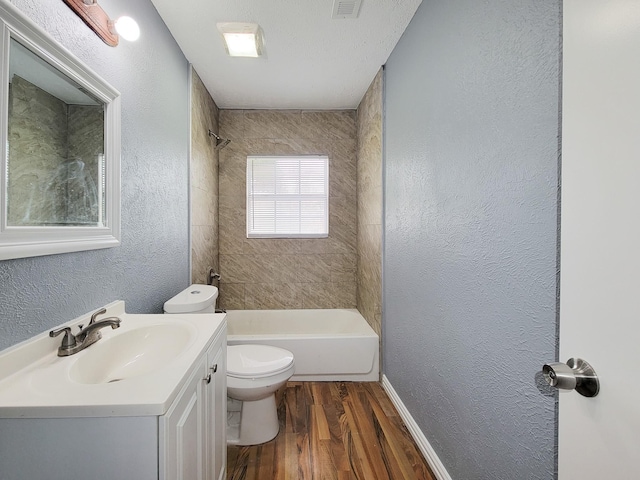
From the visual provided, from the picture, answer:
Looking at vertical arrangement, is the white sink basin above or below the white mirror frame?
below

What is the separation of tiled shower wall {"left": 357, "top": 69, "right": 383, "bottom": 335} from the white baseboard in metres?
A: 0.54

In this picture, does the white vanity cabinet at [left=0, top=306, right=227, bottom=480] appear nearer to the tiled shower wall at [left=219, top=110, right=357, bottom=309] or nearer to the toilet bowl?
the toilet bowl

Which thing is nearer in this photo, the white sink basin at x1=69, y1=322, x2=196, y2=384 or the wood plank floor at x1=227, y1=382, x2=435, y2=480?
the white sink basin at x1=69, y1=322, x2=196, y2=384

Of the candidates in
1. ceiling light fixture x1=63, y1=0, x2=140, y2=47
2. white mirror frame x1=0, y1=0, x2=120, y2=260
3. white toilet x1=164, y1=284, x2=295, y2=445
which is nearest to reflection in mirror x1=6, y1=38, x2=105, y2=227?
white mirror frame x1=0, y1=0, x2=120, y2=260

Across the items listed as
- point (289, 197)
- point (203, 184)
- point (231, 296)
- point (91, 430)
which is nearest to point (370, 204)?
point (289, 197)

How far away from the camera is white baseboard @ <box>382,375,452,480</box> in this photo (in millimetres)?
1535

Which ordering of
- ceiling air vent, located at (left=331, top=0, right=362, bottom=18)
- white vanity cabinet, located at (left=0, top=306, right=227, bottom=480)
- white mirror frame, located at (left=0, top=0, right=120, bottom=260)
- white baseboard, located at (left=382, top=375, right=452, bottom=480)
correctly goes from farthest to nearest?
1. ceiling air vent, located at (left=331, top=0, right=362, bottom=18)
2. white baseboard, located at (left=382, top=375, right=452, bottom=480)
3. white mirror frame, located at (left=0, top=0, right=120, bottom=260)
4. white vanity cabinet, located at (left=0, top=306, right=227, bottom=480)

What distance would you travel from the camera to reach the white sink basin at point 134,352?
3.59 ft

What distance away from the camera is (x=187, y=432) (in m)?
Answer: 0.91

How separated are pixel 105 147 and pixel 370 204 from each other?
205 centimetres

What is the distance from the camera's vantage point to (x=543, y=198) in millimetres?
901

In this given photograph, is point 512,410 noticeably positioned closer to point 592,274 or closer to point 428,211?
point 592,274

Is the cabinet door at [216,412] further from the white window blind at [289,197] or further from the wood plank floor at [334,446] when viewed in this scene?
the white window blind at [289,197]

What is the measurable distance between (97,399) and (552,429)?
1187mm
